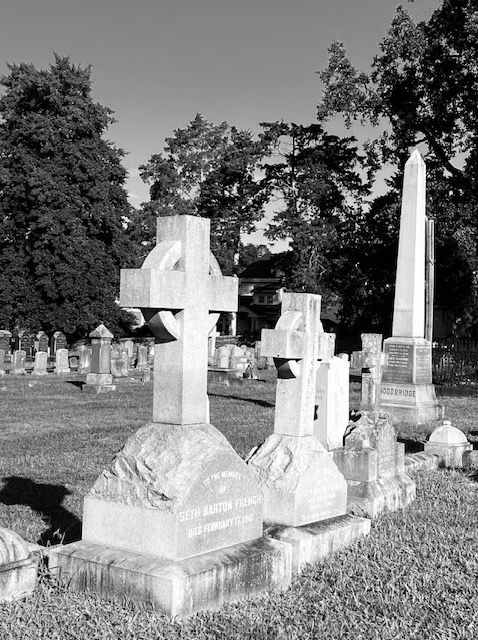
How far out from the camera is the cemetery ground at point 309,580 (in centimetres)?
427

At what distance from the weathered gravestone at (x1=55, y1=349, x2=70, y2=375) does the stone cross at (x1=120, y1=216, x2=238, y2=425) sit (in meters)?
23.3

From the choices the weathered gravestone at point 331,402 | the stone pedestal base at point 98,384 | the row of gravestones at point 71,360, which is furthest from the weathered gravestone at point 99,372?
the weathered gravestone at point 331,402

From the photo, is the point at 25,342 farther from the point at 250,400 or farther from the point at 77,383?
the point at 250,400

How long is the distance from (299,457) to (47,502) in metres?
2.93

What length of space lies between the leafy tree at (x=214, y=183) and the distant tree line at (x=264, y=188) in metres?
0.09

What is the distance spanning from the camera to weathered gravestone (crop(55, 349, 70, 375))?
27656 millimetres

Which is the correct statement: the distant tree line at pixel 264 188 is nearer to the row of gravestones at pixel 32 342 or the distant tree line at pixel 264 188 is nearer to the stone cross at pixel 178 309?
the row of gravestones at pixel 32 342

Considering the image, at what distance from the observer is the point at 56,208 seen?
39.5 meters

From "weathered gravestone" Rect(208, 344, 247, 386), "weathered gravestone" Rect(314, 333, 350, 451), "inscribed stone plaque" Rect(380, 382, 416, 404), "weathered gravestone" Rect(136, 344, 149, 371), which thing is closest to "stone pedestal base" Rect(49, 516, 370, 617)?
"weathered gravestone" Rect(314, 333, 350, 451)

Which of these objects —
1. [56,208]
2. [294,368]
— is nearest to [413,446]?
[294,368]

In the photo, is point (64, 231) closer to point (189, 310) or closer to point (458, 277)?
point (458, 277)

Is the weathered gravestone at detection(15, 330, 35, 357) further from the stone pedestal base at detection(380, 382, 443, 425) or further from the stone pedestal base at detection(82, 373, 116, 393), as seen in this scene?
the stone pedestal base at detection(380, 382, 443, 425)

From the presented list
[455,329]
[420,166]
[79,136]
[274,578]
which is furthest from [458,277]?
[274,578]

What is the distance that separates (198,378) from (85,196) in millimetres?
36476
